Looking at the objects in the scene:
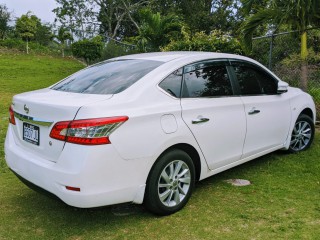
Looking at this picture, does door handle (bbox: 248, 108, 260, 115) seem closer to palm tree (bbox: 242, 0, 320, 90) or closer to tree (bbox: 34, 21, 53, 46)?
palm tree (bbox: 242, 0, 320, 90)

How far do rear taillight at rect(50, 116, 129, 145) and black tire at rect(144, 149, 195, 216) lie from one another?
610 millimetres

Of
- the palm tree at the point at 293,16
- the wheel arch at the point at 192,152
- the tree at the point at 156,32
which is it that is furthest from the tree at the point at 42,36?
the wheel arch at the point at 192,152

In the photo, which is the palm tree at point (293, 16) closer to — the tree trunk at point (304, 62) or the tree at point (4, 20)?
the tree trunk at point (304, 62)

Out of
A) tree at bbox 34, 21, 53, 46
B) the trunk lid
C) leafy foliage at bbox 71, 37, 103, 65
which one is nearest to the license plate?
the trunk lid

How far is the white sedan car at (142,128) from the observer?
2.99 m

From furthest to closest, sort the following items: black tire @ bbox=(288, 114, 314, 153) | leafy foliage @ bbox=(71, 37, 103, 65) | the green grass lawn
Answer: leafy foliage @ bbox=(71, 37, 103, 65), black tire @ bbox=(288, 114, 314, 153), the green grass lawn

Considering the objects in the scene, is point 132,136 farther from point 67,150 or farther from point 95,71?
point 95,71

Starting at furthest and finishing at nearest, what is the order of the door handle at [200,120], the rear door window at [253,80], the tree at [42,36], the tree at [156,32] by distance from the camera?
the tree at [42,36]
the tree at [156,32]
the rear door window at [253,80]
the door handle at [200,120]

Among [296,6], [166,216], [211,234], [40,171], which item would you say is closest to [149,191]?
[166,216]

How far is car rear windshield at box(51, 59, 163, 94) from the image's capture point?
3531 millimetres

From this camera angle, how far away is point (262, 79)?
4711 mm

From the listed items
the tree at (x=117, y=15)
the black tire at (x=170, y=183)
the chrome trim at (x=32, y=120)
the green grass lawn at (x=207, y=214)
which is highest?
the tree at (x=117, y=15)

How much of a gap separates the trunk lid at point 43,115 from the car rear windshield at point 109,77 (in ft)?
0.61

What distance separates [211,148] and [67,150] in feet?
5.04
